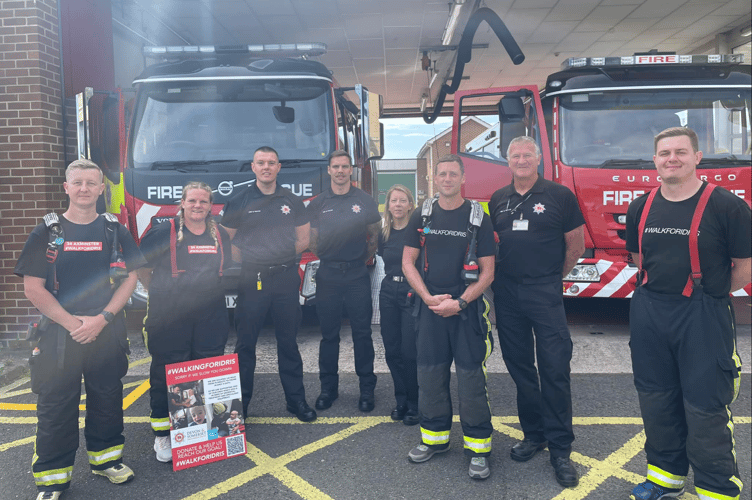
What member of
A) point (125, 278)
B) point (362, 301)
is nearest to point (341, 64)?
point (362, 301)

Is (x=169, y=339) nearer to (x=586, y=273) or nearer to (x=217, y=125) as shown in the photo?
(x=217, y=125)

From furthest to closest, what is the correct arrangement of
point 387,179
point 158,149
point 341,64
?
point 387,179, point 341,64, point 158,149

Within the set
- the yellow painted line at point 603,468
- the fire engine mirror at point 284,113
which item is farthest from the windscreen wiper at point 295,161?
the yellow painted line at point 603,468

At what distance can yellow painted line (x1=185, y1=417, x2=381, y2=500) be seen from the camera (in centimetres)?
299

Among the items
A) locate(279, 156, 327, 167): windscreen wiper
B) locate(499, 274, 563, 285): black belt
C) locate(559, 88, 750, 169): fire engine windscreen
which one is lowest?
locate(499, 274, 563, 285): black belt

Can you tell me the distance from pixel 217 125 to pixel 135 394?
264cm

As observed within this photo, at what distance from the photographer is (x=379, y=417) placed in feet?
13.0

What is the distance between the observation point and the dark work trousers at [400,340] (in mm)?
3744

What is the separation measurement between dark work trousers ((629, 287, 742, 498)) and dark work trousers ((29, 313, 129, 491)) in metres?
2.90

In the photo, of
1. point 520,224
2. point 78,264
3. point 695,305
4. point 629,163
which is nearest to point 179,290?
point 78,264

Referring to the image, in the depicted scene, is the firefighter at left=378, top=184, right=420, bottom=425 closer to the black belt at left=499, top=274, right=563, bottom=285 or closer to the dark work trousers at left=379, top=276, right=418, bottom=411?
the dark work trousers at left=379, top=276, right=418, bottom=411

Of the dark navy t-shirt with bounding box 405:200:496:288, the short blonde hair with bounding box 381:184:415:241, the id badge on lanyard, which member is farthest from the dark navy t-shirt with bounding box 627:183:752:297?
the short blonde hair with bounding box 381:184:415:241

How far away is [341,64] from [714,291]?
11.7 meters

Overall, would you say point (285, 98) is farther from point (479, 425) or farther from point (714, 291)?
point (714, 291)
